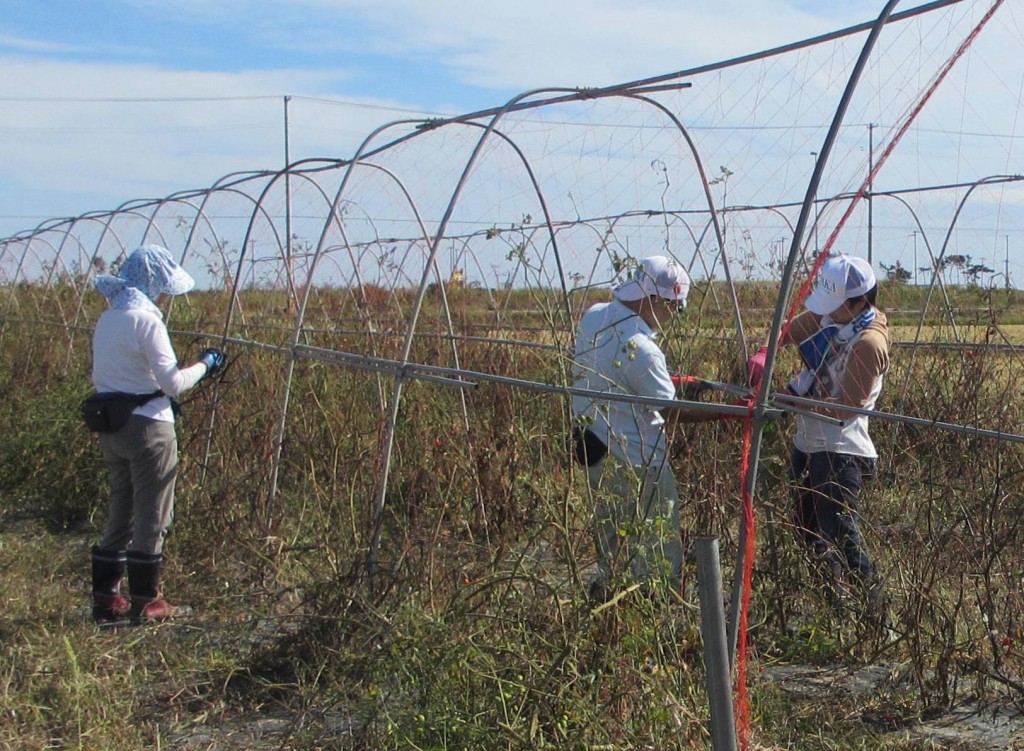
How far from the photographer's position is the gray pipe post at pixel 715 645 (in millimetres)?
2227

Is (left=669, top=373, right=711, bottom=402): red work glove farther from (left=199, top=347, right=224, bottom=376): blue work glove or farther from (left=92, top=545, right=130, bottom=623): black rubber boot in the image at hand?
(left=92, top=545, right=130, bottom=623): black rubber boot

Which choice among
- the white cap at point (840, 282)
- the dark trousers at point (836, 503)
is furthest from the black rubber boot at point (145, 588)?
the white cap at point (840, 282)

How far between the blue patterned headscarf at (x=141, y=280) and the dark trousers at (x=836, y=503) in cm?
257

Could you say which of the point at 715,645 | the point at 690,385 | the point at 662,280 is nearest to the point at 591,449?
the point at 690,385

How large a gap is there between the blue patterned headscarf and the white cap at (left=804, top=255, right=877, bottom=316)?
99.2 inches

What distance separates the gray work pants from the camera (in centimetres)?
450

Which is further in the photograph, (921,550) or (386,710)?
(921,550)

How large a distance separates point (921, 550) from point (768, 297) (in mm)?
3634

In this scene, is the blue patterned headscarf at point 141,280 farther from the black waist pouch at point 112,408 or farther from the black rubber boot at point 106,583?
the black rubber boot at point 106,583

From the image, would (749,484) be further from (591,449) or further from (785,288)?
(591,449)

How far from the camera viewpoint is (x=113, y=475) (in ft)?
15.2

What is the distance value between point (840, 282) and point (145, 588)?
113 inches

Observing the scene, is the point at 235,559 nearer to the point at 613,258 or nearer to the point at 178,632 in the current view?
the point at 178,632

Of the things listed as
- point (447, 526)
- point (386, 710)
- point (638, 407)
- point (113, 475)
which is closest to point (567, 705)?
point (386, 710)
